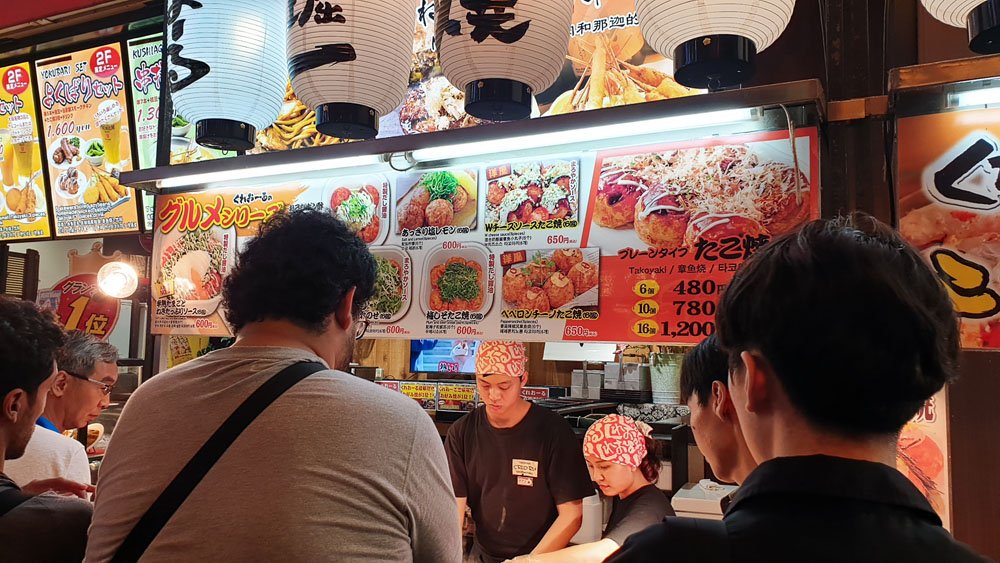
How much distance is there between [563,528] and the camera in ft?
11.5

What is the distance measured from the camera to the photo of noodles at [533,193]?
3098mm

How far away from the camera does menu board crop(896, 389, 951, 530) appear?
2412 mm

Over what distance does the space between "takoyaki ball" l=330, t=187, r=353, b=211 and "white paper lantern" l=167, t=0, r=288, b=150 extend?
0.70m

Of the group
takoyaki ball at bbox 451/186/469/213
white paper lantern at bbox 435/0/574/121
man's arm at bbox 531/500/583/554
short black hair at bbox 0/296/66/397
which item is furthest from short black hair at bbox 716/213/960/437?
man's arm at bbox 531/500/583/554

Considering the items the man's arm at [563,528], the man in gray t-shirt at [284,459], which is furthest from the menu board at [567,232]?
the man in gray t-shirt at [284,459]

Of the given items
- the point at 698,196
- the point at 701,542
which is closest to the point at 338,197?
the point at 698,196

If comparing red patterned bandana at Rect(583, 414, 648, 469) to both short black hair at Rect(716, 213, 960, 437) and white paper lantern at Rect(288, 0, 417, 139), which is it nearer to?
white paper lantern at Rect(288, 0, 417, 139)

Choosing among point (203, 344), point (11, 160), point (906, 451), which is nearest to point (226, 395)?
point (906, 451)

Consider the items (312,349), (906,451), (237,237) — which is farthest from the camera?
(237,237)

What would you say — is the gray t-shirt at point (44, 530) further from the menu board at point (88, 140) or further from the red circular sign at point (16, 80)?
the red circular sign at point (16, 80)

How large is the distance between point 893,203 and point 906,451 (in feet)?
2.98

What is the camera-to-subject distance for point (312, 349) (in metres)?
1.77

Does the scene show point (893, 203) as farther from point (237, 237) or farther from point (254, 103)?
point (237, 237)

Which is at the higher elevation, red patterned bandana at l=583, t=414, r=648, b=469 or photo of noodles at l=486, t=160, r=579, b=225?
photo of noodles at l=486, t=160, r=579, b=225
